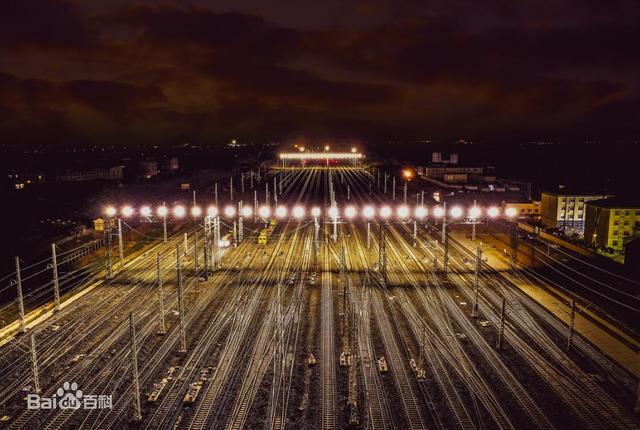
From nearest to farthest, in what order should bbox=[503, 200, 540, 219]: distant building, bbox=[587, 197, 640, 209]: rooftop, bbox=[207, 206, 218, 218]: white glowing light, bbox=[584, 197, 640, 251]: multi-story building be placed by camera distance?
bbox=[207, 206, 218, 218]: white glowing light
bbox=[584, 197, 640, 251]: multi-story building
bbox=[587, 197, 640, 209]: rooftop
bbox=[503, 200, 540, 219]: distant building

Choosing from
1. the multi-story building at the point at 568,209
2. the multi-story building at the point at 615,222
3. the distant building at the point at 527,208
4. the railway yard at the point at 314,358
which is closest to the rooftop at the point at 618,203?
the multi-story building at the point at 615,222

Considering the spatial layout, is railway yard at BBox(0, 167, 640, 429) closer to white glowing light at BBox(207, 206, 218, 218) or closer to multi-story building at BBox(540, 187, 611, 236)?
white glowing light at BBox(207, 206, 218, 218)

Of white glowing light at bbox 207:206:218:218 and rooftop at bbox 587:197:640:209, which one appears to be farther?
rooftop at bbox 587:197:640:209

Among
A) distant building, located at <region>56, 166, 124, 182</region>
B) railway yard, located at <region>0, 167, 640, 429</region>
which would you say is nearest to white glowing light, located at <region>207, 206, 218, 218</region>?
railway yard, located at <region>0, 167, 640, 429</region>

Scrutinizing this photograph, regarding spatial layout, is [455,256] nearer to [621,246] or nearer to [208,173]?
[621,246]

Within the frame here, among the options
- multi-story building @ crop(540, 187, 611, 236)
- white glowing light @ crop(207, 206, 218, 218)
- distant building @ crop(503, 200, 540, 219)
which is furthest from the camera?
distant building @ crop(503, 200, 540, 219)

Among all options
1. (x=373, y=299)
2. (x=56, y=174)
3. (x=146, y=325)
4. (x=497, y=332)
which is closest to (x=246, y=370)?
(x=146, y=325)

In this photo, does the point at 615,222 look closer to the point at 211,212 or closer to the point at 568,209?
the point at 568,209
